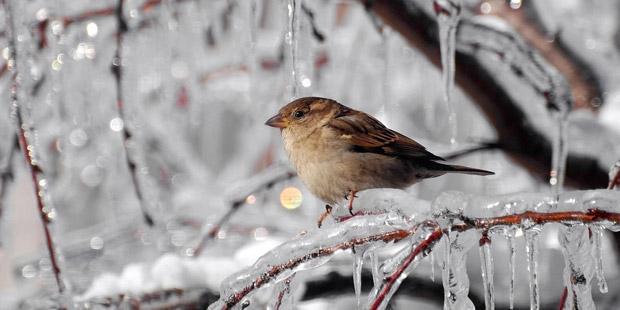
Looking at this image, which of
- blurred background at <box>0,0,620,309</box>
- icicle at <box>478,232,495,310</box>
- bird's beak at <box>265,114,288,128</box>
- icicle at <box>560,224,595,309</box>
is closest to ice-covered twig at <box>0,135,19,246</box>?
blurred background at <box>0,0,620,309</box>

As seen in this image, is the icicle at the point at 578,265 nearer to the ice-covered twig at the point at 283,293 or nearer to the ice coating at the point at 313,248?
the ice coating at the point at 313,248

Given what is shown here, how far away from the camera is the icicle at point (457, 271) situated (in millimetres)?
1229

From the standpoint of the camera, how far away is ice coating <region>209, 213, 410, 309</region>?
125cm

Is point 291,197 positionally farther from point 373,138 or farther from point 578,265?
point 578,265

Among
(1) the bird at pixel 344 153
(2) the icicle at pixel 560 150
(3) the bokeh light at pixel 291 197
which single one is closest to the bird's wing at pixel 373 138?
(1) the bird at pixel 344 153

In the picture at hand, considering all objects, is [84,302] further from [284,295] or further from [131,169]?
[284,295]

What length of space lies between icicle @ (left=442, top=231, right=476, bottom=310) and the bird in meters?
0.65

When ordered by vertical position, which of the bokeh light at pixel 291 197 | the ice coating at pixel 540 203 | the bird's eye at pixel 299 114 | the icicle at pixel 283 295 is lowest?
the bokeh light at pixel 291 197

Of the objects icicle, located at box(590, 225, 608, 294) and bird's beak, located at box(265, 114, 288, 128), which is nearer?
icicle, located at box(590, 225, 608, 294)

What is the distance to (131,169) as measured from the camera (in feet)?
7.27

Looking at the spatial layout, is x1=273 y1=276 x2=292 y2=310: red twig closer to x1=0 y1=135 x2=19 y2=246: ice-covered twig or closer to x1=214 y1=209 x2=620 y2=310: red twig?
x1=214 y1=209 x2=620 y2=310: red twig

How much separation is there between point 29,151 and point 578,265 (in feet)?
3.43

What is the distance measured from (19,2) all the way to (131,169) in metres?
0.58

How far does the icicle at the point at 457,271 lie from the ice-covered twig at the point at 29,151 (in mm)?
765
